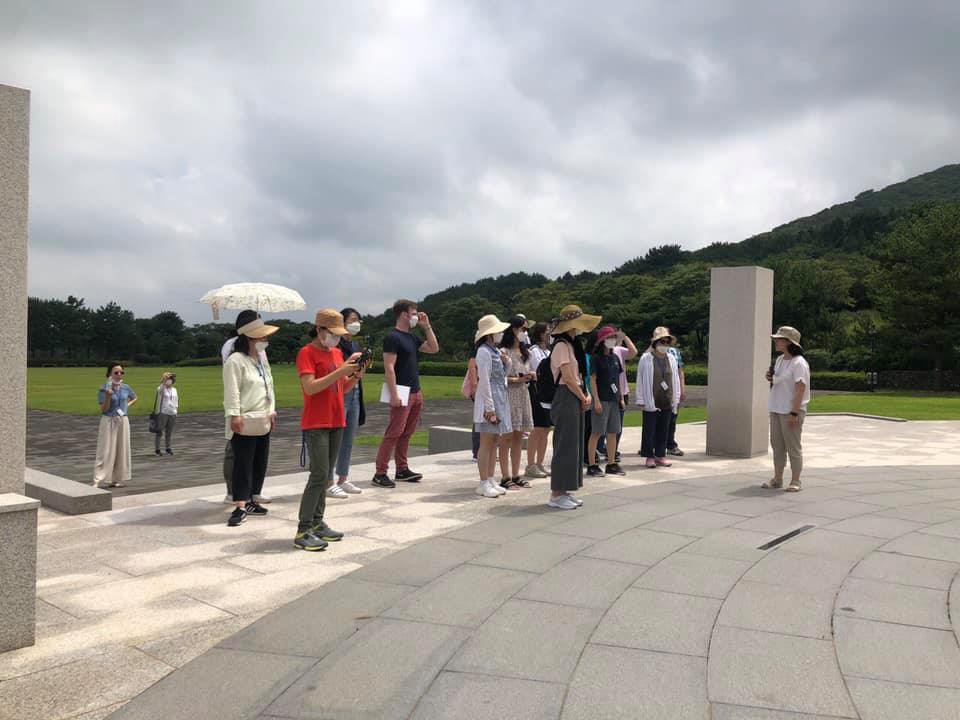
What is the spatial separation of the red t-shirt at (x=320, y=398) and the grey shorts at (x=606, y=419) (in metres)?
4.09

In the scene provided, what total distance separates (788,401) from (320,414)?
5159 millimetres

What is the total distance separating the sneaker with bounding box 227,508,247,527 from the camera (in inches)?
247

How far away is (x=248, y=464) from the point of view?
256 inches

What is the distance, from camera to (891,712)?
2975mm

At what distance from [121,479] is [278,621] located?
24.4 feet

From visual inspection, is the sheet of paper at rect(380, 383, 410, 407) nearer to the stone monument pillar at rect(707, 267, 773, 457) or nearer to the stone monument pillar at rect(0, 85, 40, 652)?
the stone monument pillar at rect(0, 85, 40, 652)

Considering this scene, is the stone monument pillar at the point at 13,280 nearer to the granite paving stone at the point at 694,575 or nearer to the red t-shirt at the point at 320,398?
the red t-shirt at the point at 320,398

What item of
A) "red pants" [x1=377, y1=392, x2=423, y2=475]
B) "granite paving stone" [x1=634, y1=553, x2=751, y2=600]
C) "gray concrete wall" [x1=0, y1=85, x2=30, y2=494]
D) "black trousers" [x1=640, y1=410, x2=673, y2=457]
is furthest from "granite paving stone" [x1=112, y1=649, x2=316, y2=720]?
"black trousers" [x1=640, y1=410, x2=673, y2=457]

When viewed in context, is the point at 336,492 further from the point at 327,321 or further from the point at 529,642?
the point at 529,642

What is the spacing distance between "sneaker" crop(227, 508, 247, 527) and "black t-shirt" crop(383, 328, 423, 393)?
7.59 feet

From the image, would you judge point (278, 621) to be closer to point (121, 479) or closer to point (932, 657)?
point (932, 657)

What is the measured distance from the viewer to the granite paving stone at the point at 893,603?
13.5ft

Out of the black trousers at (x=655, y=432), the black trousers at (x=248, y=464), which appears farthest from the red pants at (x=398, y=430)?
the black trousers at (x=655, y=432)

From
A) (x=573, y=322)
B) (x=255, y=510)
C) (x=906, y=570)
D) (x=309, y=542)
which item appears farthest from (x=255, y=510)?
(x=906, y=570)
